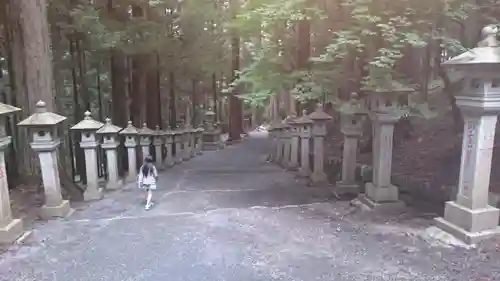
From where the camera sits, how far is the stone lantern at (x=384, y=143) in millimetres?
6133

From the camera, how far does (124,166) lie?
533 inches

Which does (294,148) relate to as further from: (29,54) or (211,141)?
(211,141)

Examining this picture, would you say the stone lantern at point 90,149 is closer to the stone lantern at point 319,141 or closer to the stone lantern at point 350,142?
the stone lantern at point 319,141

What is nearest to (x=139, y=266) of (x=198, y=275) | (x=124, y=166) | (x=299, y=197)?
(x=198, y=275)

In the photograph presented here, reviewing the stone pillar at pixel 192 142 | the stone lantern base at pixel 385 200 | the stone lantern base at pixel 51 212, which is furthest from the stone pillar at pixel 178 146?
the stone lantern base at pixel 385 200

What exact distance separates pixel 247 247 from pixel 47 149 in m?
3.64

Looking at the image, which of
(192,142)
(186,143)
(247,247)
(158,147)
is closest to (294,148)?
(158,147)

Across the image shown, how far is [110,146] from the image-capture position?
941 cm

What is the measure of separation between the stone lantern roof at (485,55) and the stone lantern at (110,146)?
7285 millimetres

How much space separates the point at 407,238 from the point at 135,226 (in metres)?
3.83

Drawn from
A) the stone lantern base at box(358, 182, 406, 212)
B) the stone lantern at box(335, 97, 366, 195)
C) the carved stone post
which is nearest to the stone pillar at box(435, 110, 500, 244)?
the stone lantern base at box(358, 182, 406, 212)

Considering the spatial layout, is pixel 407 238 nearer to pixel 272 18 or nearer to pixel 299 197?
pixel 299 197

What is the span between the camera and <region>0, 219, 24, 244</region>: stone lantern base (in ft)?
16.8

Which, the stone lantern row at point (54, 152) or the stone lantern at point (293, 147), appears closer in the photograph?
the stone lantern row at point (54, 152)
